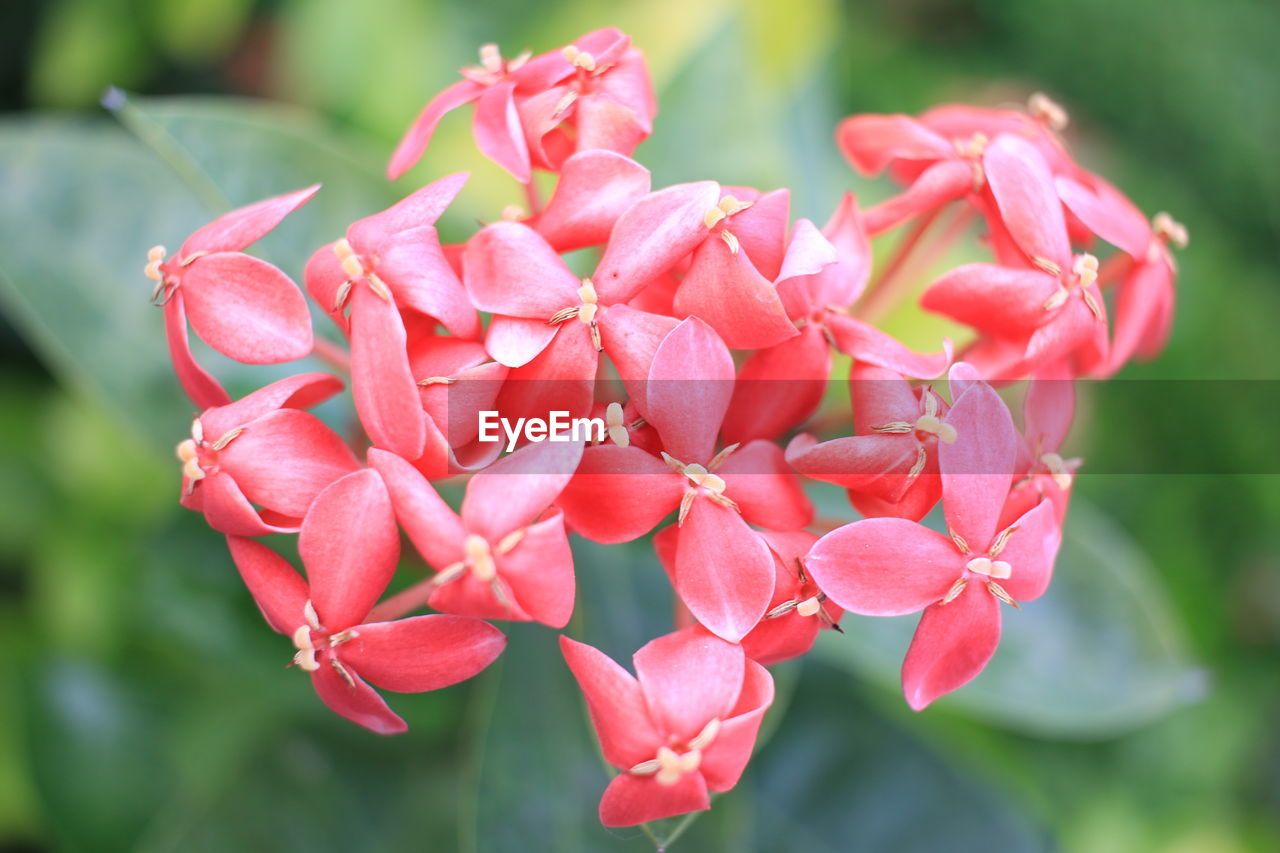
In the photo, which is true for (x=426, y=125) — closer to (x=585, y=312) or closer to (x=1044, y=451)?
(x=585, y=312)

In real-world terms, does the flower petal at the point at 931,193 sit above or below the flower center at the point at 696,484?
above

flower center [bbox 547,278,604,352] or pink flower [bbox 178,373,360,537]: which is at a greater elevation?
flower center [bbox 547,278,604,352]

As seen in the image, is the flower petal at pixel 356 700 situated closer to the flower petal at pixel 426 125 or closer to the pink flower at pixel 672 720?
the pink flower at pixel 672 720

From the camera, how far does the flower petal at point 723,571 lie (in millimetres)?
534

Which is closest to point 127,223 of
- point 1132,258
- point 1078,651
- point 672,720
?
point 672,720

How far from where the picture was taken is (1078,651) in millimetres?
1012

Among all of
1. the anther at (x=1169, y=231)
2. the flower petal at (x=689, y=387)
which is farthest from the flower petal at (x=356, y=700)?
the anther at (x=1169, y=231)

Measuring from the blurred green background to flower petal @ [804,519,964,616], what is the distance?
34 centimetres

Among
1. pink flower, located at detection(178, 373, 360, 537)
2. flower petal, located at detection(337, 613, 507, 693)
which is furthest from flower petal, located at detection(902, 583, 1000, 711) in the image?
pink flower, located at detection(178, 373, 360, 537)

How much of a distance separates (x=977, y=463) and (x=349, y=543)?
33 centimetres

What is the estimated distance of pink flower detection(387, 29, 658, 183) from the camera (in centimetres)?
62

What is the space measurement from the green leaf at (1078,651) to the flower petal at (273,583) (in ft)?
1.67

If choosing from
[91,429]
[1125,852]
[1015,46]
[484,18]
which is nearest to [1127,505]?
[1125,852]

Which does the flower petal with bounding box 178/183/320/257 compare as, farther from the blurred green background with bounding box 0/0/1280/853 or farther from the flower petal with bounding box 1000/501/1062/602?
the flower petal with bounding box 1000/501/1062/602
